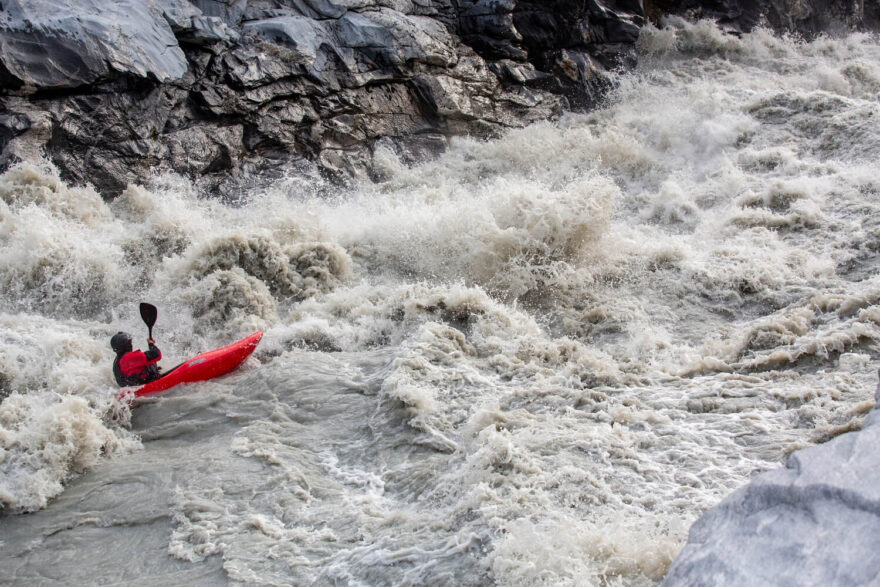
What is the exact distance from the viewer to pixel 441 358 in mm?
4992

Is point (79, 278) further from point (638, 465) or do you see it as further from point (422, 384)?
point (638, 465)

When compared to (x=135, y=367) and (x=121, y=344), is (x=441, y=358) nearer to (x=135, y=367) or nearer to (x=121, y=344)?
(x=135, y=367)

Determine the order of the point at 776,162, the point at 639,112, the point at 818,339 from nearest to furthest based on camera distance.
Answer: the point at 818,339, the point at 776,162, the point at 639,112

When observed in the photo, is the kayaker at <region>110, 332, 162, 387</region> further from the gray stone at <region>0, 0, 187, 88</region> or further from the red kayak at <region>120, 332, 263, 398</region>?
the gray stone at <region>0, 0, 187, 88</region>

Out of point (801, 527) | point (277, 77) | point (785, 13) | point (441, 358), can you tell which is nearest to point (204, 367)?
point (441, 358)

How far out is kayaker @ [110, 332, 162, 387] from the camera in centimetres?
474

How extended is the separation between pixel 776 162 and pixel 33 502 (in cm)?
897

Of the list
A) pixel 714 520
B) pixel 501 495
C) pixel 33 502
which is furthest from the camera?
pixel 33 502

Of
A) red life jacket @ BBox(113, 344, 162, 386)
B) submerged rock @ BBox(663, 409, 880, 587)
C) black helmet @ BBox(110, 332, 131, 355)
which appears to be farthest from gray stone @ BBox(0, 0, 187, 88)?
submerged rock @ BBox(663, 409, 880, 587)

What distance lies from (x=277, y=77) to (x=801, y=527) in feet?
30.0

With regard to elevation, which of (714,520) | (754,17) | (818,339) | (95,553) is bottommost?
(818,339)

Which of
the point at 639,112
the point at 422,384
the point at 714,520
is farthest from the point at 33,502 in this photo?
the point at 639,112

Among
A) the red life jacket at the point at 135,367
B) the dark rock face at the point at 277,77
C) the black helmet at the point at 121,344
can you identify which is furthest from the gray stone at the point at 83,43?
the red life jacket at the point at 135,367

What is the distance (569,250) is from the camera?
266 inches
